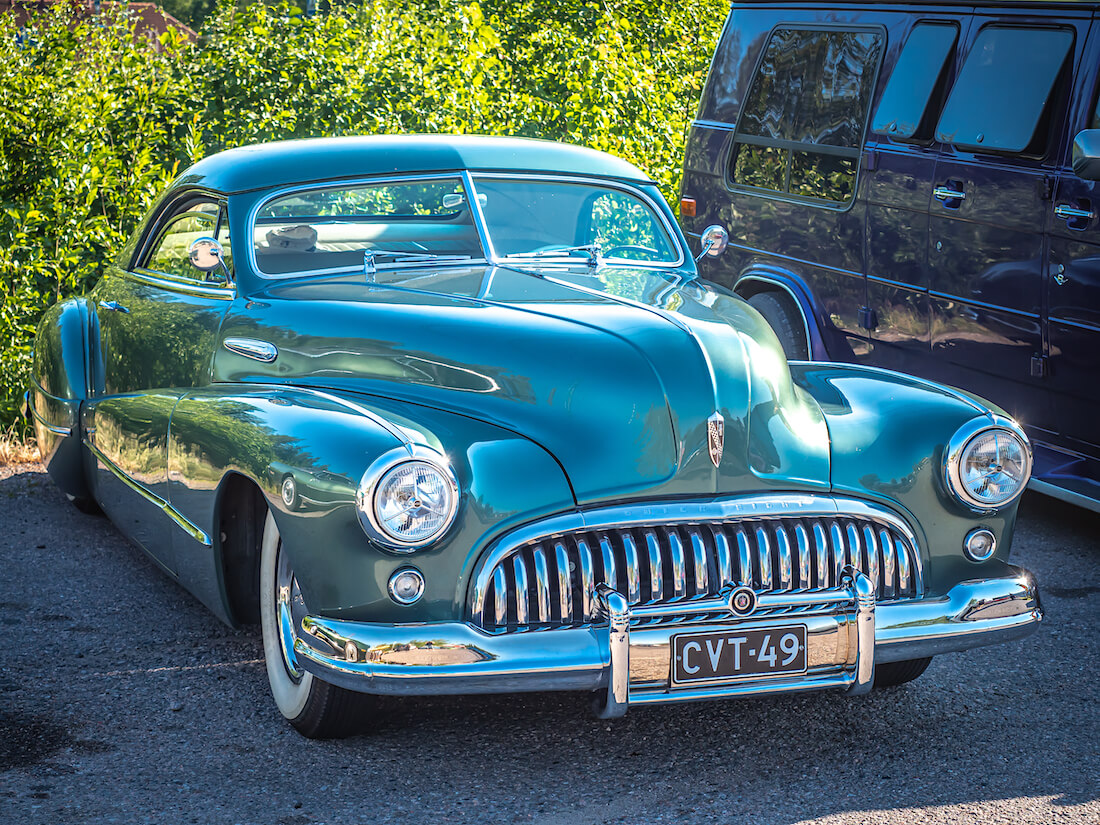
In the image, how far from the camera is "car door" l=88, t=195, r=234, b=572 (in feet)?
14.0

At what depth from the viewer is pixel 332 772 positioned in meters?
3.36

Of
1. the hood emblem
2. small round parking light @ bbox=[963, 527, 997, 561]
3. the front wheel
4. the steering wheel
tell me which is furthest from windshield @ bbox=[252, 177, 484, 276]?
small round parking light @ bbox=[963, 527, 997, 561]

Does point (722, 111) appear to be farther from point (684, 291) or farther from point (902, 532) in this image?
point (902, 532)

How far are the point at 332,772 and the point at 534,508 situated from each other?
2.93 feet

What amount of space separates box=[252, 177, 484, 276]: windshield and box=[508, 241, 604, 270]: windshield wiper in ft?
0.62

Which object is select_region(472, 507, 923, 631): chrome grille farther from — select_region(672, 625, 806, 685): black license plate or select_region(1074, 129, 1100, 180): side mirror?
select_region(1074, 129, 1100, 180): side mirror

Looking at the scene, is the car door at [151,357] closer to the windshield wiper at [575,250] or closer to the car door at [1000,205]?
the windshield wiper at [575,250]

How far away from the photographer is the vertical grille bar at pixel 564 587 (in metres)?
3.12

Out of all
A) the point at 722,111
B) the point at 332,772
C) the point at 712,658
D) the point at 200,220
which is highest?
the point at 722,111

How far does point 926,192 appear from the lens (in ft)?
18.9

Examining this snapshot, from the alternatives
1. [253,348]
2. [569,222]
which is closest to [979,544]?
[569,222]

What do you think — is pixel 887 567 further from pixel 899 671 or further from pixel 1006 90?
pixel 1006 90

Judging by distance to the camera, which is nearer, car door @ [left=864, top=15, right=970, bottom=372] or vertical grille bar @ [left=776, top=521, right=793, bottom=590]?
vertical grille bar @ [left=776, top=521, right=793, bottom=590]

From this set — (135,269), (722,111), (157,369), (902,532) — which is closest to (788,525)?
(902,532)
